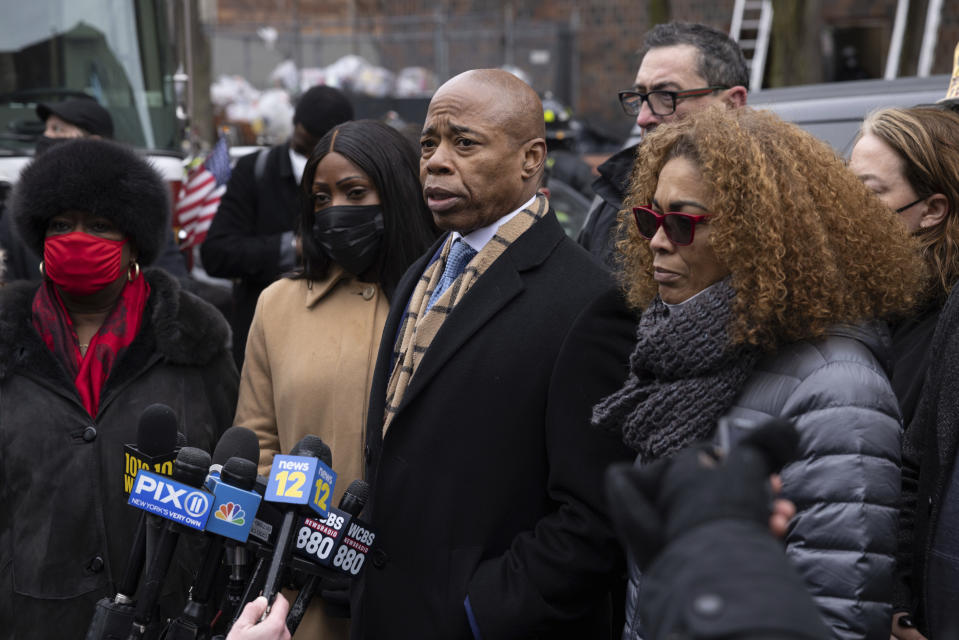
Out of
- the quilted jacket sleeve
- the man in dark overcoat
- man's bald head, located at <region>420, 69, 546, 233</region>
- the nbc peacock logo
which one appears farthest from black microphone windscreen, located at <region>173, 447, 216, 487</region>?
the quilted jacket sleeve

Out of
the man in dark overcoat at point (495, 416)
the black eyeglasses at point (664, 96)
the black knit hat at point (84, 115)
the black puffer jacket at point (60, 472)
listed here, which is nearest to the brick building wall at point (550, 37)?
the black knit hat at point (84, 115)

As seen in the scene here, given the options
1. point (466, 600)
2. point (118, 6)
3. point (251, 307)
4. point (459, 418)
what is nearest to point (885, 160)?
point (459, 418)

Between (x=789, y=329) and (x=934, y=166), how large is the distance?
118cm

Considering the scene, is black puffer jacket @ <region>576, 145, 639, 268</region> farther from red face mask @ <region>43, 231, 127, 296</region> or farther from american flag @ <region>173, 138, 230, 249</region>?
american flag @ <region>173, 138, 230, 249</region>

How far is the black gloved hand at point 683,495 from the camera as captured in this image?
126 cm

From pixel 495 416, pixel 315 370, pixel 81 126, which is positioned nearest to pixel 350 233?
pixel 315 370

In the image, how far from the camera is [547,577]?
8.83 feet

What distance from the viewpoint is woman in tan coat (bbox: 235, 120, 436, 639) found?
3557 mm

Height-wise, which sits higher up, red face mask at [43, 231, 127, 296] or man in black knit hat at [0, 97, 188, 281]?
red face mask at [43, 231, 127, 296]

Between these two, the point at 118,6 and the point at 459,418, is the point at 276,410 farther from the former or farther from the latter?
the point at 118,6

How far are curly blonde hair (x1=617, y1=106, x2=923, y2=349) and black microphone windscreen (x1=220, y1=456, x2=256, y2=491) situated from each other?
104cm

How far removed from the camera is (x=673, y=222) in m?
2.51

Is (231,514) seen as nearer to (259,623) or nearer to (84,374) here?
(259,623)

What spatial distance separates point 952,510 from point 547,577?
0.89 metres
